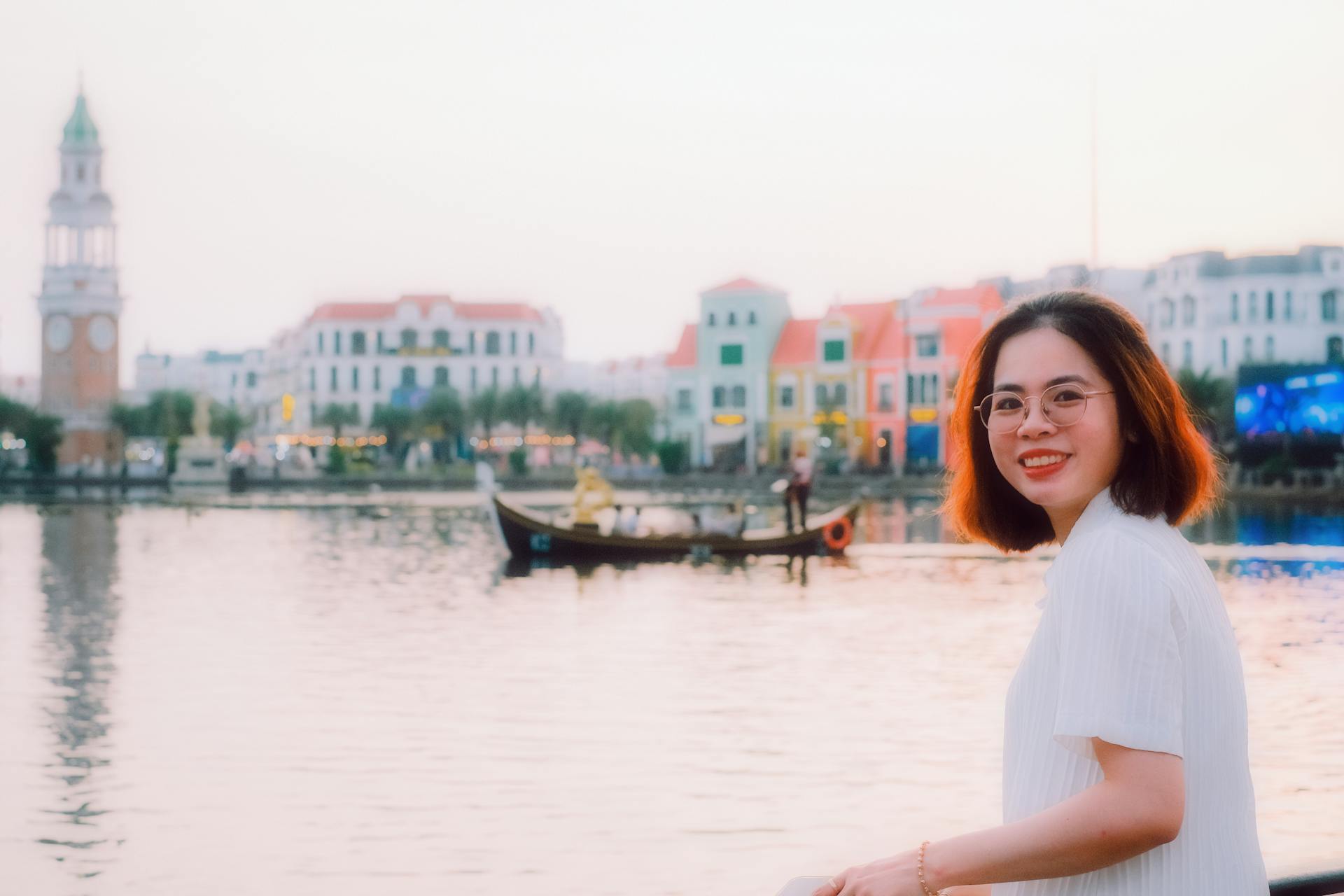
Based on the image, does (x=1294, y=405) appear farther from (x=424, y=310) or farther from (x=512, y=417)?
(x=424, y=310)

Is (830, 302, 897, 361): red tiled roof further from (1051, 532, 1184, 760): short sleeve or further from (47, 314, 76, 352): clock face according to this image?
(1051, 532, 1184, 760): short sleeve

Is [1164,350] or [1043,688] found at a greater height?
[1164,350]

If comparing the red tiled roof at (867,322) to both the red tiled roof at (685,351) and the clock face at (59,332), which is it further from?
the clock face at (59,332)

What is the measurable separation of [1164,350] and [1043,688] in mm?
75933

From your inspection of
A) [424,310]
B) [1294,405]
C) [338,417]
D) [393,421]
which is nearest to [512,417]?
[393,421]

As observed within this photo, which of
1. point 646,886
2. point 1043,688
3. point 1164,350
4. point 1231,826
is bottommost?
point 646,886

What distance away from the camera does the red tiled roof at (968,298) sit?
213 ft

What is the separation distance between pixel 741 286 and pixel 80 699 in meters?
60.9

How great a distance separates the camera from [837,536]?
2619cm

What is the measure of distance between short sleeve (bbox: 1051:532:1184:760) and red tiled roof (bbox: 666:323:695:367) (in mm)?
71229

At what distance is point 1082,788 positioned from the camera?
181 cm

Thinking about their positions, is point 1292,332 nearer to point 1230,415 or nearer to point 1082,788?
point 1230,415

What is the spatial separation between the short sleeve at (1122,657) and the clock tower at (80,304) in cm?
9428

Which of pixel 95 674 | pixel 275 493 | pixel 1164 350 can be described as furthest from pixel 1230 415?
pixel 95 674
